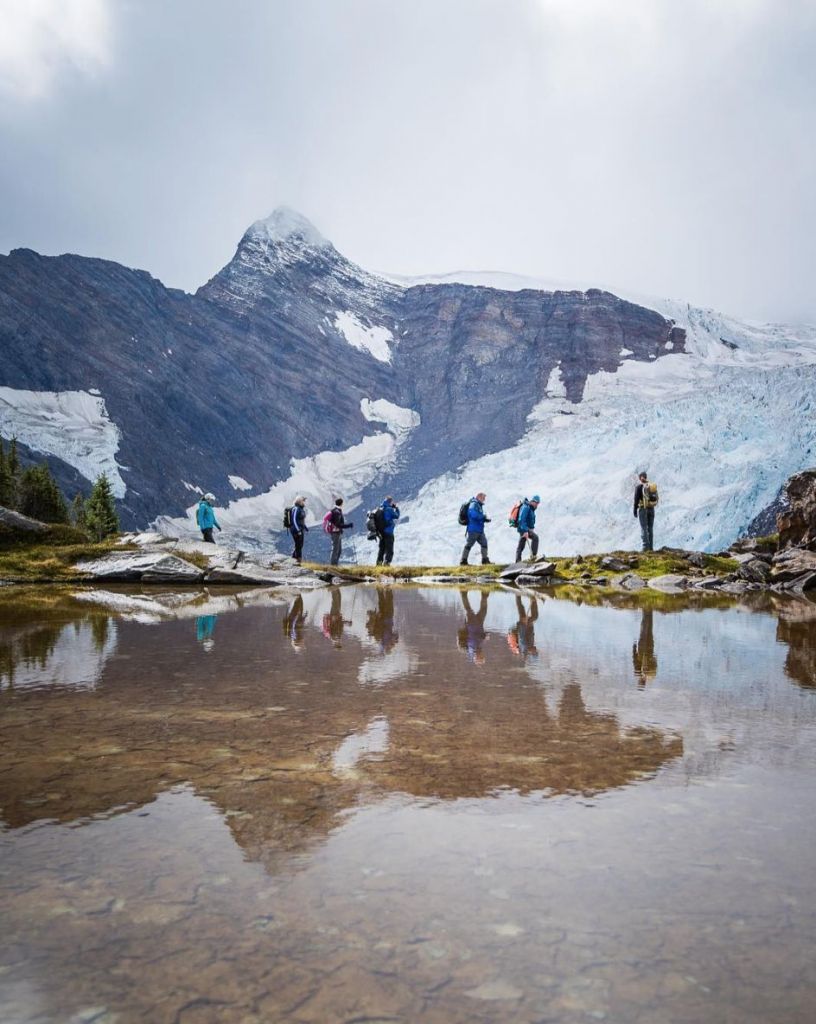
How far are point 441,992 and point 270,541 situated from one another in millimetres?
104763

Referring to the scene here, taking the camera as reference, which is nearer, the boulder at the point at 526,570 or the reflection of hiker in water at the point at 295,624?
the reflection of hiker in water at the point at 295,624

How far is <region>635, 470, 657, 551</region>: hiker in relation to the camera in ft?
71.5

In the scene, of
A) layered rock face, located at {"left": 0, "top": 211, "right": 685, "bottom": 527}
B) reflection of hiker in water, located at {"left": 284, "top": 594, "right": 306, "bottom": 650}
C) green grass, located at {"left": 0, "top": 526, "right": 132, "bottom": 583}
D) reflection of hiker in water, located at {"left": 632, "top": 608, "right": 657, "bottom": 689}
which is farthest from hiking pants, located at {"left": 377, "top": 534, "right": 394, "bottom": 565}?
layered rock face, located at {"left": 0, "top": 211, "right": 685, "bottom": 527}

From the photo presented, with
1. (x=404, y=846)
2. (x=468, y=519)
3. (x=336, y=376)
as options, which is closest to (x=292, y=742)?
(x=404, y=846)

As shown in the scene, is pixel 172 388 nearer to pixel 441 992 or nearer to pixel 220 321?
pixel 220 321

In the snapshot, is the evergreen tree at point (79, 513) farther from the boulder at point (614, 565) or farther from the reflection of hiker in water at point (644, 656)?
the reflection of hiker in water at point (644, 656)

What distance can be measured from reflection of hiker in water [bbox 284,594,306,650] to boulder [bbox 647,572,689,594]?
871 cm

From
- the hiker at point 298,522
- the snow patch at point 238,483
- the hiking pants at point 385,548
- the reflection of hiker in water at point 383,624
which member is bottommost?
the reflection of hiker in water at point 383,624

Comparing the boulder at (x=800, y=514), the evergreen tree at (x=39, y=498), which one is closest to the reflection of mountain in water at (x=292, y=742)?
the boulder at (x=800, y=514)

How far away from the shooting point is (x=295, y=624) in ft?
31.4

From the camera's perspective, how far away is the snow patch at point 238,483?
394ft

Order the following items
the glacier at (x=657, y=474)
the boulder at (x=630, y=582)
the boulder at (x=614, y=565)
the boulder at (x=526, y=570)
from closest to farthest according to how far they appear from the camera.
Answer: the boulder at (x=630, y=582), the boulder at (x=526, y=570), the boulder at (x=614, y=565), the glacier at (x=657, y=474)

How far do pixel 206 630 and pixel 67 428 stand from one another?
10653cm

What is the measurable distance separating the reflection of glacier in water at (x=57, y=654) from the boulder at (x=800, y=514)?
18.8 metres
